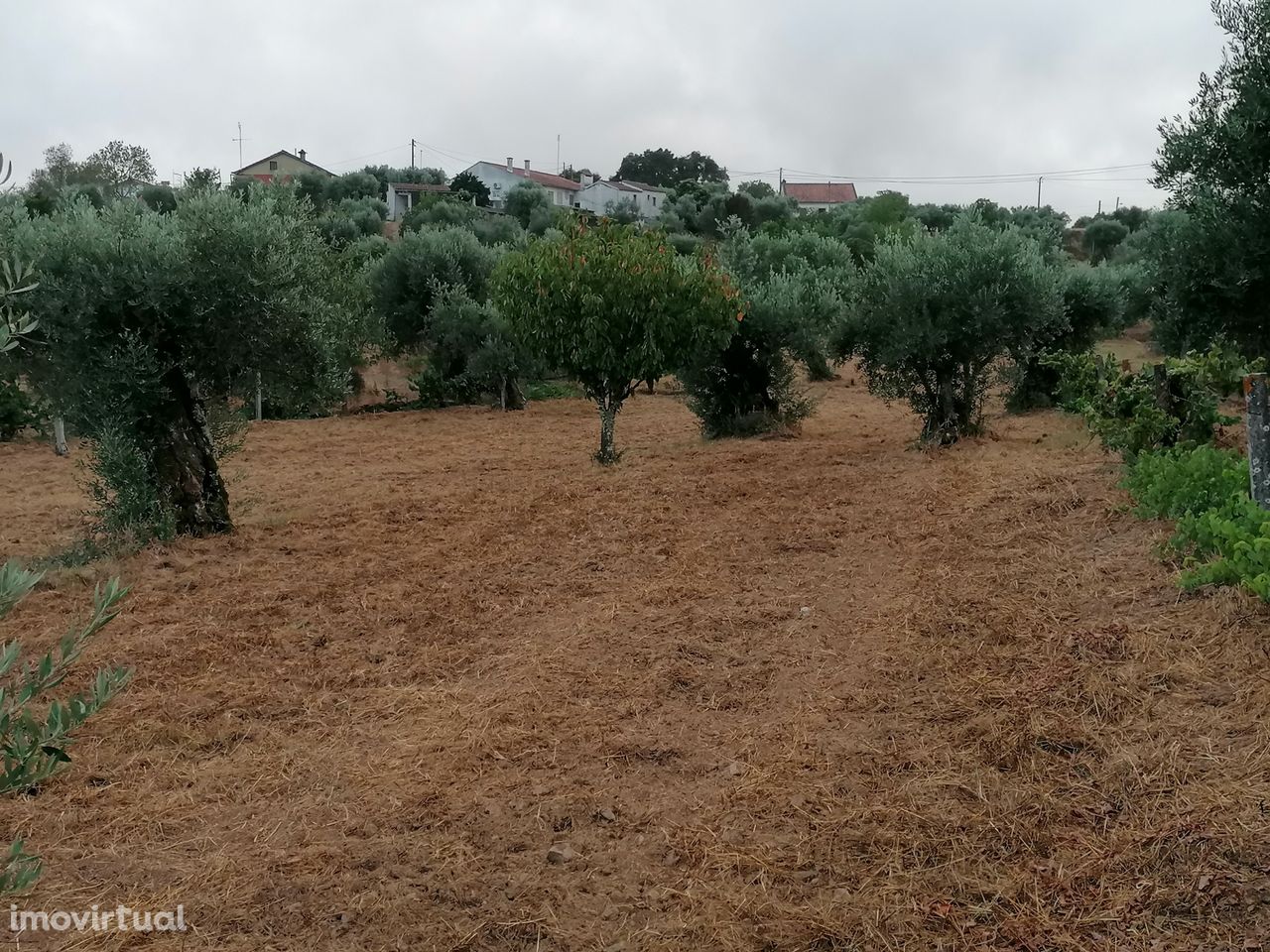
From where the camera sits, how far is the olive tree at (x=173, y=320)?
25.4 feet

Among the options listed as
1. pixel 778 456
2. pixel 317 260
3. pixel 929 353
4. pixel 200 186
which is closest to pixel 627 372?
pixel 778 456

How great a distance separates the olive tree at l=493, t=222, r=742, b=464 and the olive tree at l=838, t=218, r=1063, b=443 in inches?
85.0

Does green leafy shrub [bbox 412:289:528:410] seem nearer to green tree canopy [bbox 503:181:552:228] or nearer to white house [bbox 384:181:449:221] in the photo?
green tree canopy [bbox 503:181:552:228]

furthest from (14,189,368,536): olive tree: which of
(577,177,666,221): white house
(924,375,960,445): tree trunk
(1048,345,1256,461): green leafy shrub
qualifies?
(577,177,666,221): white house

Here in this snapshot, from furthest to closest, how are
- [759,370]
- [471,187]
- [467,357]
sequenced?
[471,187] < [467,357] < [759,370]

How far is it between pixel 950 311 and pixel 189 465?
30.6ft

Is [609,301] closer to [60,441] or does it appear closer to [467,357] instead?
[60,441]

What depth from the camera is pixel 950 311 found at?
40.3 ft

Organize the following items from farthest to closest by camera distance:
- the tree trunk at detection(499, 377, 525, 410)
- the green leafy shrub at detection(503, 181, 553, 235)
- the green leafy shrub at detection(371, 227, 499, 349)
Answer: the green leafy shrub at detection(503, 181, 553, 235) < the green leafy shrub at detection(371, 227, 499, 349) < the tree trunk at detection(499, 377, 525, 410)

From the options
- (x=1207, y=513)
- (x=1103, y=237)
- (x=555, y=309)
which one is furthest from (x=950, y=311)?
(x=1103, y=237)

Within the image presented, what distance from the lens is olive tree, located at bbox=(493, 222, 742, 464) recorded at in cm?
1232

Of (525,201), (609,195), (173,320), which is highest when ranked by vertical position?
(609,195)

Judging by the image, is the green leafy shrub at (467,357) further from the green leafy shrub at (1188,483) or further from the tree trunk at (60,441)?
the green leafy shrub at (1188,483)

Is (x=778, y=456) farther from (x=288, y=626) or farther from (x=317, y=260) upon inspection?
(x=288, y=626)
